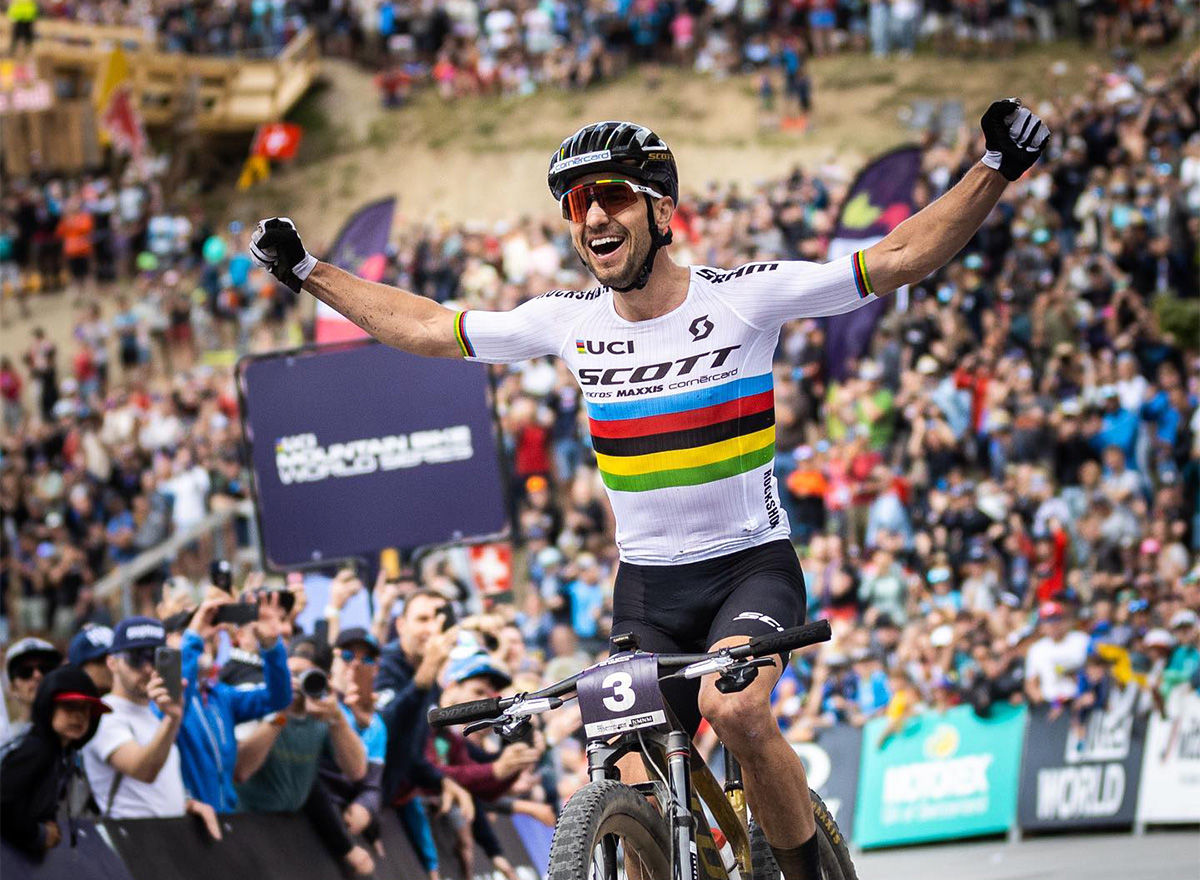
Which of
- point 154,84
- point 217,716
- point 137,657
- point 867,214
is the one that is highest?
point 154,84

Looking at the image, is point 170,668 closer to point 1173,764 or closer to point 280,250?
point 280,250

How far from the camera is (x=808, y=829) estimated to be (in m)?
6.22

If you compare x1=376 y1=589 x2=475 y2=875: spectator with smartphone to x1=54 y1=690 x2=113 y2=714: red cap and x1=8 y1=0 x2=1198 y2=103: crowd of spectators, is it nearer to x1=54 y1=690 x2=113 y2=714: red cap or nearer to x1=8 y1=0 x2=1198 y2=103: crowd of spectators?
x1=54 y1=690 x2=113 y2=714: red cap

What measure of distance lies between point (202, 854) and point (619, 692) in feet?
9.76

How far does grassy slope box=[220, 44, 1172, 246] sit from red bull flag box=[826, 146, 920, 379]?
1385cm

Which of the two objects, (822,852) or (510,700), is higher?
(510,700)

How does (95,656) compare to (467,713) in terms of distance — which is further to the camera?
(95,656)

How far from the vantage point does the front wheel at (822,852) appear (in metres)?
6.29

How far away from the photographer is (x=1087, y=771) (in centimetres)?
1609

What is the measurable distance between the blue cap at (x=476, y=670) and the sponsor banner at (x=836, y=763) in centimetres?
706

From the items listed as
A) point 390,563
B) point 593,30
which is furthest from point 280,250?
point 593,30

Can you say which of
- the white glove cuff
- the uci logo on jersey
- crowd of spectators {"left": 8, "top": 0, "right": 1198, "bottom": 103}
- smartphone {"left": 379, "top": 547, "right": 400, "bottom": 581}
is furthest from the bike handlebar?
crowd of spectators {"left": 8, "top": 0, "right": 1198, "bottom": 103}

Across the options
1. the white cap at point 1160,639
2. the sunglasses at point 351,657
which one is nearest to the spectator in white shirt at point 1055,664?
the white cap at point 1160,639

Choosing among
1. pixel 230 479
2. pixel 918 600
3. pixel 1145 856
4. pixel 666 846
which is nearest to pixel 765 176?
pixel 230 479
